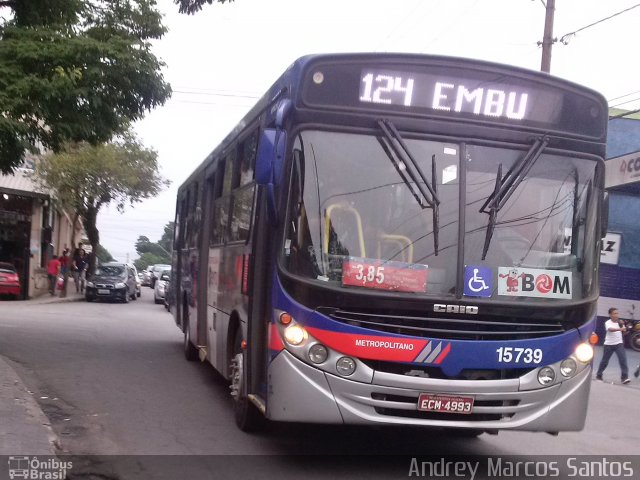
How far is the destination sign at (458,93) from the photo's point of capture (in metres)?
6.37

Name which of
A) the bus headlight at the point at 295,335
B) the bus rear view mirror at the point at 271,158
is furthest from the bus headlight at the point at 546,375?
the bus rear view mirror at the point at 271,158

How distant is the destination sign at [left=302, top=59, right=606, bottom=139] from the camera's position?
20.9ft

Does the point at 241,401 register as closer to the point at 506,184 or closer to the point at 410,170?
the point at 410,170

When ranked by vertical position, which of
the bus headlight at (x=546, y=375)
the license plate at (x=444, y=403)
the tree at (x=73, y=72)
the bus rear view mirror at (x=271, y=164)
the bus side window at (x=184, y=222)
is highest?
the tree at (x=73, y=72)

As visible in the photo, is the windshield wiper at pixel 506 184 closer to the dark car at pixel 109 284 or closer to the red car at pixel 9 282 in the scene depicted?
the red car at pixel 9 282

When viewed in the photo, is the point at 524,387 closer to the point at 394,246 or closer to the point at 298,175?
the point at 394,246

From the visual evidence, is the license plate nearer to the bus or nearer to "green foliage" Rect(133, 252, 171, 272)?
the bus

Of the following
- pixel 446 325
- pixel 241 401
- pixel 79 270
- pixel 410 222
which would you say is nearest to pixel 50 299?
pixel 79 270

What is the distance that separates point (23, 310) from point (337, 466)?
64.6 ft

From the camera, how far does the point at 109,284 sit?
3147cm

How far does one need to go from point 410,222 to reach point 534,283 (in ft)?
3.84

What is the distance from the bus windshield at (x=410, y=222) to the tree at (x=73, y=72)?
7.17 m

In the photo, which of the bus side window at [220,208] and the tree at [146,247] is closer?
the bus side window at [220,208]

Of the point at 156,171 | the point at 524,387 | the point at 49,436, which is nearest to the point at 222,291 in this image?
the point at 49,436
